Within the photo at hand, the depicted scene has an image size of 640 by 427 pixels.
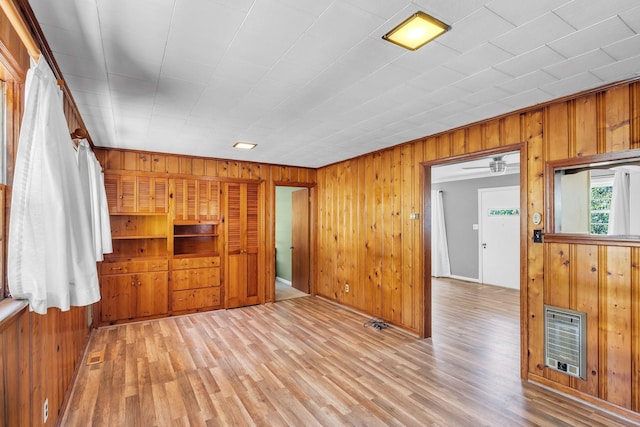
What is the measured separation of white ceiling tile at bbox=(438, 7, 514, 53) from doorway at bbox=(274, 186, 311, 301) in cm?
462

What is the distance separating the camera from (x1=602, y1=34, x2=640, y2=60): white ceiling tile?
1.84 metres

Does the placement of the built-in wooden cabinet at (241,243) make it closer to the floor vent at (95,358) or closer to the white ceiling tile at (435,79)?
the floor vent at (95,358)

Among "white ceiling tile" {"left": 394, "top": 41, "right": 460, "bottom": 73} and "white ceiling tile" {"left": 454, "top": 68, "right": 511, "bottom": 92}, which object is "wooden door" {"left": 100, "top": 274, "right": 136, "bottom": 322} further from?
"white ceiling tile" {"left": 454, "top": 68, "right": 511, "bottom": 92}

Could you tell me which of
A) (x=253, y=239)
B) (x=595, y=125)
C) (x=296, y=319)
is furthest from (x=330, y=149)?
(x=595, y=125)

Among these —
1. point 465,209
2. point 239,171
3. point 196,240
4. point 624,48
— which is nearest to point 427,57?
point 624,48

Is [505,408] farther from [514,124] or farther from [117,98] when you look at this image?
[117,98]

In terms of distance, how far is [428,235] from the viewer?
4.00 meters

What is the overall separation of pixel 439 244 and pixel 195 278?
588 centimetres

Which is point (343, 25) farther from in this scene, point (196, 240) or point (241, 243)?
point (196, 240)

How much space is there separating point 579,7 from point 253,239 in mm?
4890

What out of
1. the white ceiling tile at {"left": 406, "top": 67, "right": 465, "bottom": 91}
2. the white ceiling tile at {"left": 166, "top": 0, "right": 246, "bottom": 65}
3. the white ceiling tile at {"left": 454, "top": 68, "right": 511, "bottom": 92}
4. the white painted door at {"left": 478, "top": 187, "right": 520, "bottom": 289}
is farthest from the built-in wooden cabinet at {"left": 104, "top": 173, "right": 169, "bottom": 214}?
the white painted door at {"left": 478, "top": 187, "right": 520, "bottom": 289}

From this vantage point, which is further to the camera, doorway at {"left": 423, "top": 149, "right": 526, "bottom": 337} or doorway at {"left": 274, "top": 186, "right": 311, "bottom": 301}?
doorway at {"left": 423, "top": 149, "right": 526, "bottom": 337}

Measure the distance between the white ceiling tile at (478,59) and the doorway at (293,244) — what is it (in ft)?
14.3

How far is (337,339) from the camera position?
389 cm
